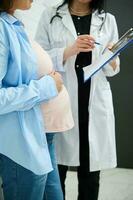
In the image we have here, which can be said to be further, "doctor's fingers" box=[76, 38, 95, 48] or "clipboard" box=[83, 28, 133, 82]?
"doctor's fingers" box=[76, 38, 95, 48]

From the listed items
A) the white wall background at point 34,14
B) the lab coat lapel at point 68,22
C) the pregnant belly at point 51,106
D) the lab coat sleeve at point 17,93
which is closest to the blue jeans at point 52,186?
the pregnant belly at point 51,106

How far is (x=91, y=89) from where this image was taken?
5.55ft

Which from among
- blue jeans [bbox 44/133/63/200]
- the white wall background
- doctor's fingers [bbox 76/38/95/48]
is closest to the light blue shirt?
blue jeans [bbox 44/133/63/200]

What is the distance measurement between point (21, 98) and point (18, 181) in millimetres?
313

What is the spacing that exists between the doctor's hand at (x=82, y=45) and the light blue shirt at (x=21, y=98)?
40cm

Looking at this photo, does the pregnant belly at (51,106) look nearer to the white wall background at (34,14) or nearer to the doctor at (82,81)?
the doctor at (82,81)

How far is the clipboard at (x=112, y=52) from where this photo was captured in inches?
55.2

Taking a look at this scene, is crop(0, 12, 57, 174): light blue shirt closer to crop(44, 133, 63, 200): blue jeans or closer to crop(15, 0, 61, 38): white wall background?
crop(44, 133, 63, 200): blue jeans

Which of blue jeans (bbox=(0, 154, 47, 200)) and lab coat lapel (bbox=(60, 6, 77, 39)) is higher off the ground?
lab coat lapel (bbox=(60, 6, 77, 39))

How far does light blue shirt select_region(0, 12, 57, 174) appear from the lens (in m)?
1.13

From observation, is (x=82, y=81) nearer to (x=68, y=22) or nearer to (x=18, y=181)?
(x=68, y=22)

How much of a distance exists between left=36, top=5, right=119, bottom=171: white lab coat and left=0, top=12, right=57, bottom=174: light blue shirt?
1.59 feet

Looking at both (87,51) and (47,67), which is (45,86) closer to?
(47,67)

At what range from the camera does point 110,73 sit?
68.7 inches
